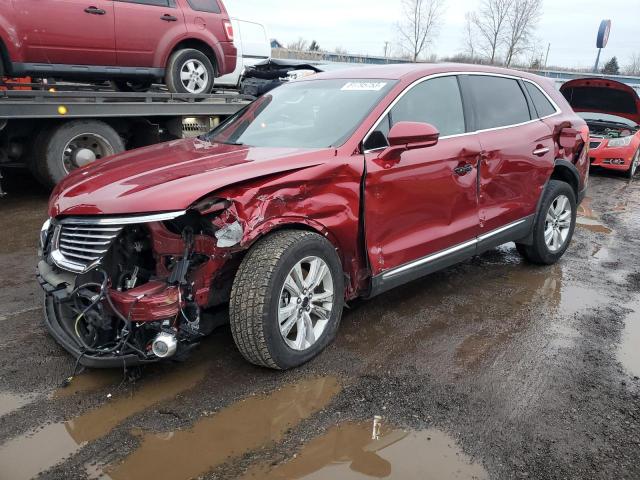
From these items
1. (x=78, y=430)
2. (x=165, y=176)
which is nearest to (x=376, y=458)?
(x=78, y=430)

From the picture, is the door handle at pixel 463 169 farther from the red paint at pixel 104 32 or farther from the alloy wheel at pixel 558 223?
the red paint at pixel 104 32

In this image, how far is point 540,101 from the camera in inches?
192

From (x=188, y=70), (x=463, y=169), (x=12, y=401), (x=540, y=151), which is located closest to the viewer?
(x=12, y=401)

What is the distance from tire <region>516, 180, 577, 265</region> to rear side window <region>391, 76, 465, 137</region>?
1391 mm

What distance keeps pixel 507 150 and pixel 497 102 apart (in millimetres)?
453

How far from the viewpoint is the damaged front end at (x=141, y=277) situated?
2.68m

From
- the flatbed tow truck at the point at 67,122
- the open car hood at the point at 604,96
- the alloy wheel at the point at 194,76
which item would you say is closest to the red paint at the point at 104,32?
the alloy wheel at the point at 194,76

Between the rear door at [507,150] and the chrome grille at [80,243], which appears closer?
the chrome grille at [80,243]

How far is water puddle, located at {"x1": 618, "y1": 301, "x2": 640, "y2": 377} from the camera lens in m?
3.34

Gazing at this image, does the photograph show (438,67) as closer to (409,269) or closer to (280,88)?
(280,88)

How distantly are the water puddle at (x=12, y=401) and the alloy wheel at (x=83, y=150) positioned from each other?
13.5 feet

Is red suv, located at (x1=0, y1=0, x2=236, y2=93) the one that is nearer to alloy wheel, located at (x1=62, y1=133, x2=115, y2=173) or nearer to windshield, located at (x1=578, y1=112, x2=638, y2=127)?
alloy wheel, located at (x1=62, y1=133, x2=115, y2=173)

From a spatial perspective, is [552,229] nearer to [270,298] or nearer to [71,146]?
[270,298]

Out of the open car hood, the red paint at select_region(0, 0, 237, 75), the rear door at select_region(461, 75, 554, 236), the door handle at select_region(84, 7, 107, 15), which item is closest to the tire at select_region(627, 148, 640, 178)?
the open car hood
